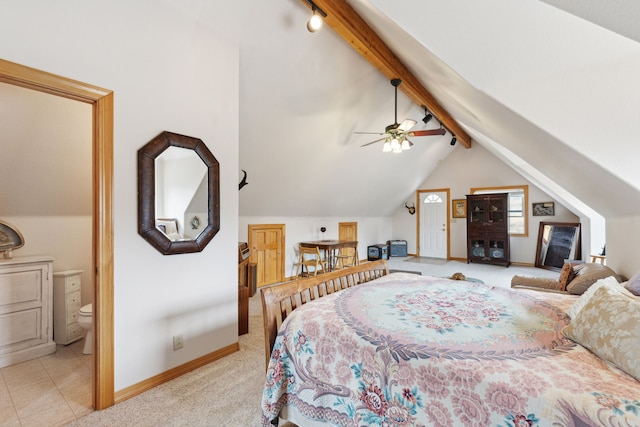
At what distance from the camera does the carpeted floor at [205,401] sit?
5.68ft

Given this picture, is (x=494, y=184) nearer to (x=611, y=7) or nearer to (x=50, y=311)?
(x=611, y=7)

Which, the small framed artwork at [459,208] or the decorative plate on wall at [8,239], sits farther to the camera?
the small framed artwork at [459,208]

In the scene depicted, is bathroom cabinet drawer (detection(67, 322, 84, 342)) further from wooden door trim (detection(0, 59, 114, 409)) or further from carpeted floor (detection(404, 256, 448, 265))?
carpeted floor (detection(404, 256, 448, 265))

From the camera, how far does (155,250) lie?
2082 mm

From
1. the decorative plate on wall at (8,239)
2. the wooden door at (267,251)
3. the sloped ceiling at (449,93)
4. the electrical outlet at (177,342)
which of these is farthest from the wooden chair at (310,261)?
the decorative plate on wall at (8,239)

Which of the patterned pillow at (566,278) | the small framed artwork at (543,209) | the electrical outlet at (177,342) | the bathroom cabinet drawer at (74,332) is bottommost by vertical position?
the bathroom cabinet drawer at (74,332)

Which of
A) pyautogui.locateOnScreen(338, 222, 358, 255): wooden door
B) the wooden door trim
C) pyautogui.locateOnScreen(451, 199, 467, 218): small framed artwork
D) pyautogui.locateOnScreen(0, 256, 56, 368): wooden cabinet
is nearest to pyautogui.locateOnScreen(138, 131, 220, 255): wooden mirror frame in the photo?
the wooden door trim

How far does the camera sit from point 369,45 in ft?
10.4

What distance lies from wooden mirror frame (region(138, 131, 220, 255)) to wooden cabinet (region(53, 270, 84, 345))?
1449mm

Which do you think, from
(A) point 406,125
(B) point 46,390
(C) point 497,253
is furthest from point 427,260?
(B) point 46,390

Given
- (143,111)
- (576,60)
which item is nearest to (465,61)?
(576,60)

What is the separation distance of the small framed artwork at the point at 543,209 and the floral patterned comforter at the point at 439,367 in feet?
19.2

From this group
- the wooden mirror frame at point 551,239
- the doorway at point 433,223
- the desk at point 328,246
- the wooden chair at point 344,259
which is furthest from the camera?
the doorway at point 433,223

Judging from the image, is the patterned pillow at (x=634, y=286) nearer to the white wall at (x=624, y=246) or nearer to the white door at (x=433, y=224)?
the white wall at (x=624, y=246)
